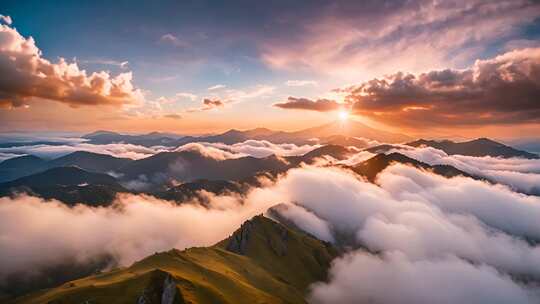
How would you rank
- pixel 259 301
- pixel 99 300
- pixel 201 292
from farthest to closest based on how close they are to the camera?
pixel 259 301, pixel 201 292, pixel 99 300

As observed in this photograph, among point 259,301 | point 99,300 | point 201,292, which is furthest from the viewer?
point 259,301

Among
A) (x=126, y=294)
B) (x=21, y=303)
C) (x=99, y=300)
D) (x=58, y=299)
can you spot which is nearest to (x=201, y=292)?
(x=126, y=294)

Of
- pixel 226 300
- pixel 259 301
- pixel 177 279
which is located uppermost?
pixel 177 279

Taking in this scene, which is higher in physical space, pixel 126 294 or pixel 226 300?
pixel 126 294

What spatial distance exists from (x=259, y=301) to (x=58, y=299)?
9701 centimetres

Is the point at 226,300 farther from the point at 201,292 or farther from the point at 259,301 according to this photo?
the point at 259,301

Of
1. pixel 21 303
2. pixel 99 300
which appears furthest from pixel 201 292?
pixel 21 303

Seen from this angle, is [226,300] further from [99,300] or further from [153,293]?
[99,300]

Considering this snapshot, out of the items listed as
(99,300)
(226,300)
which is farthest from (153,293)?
(226,300)

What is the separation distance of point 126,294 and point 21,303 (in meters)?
87.0

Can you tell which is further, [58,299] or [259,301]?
[259,301]

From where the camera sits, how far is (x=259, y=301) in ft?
648

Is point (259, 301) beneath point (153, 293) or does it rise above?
beneath

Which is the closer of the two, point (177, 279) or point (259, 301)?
point (177, 279)
